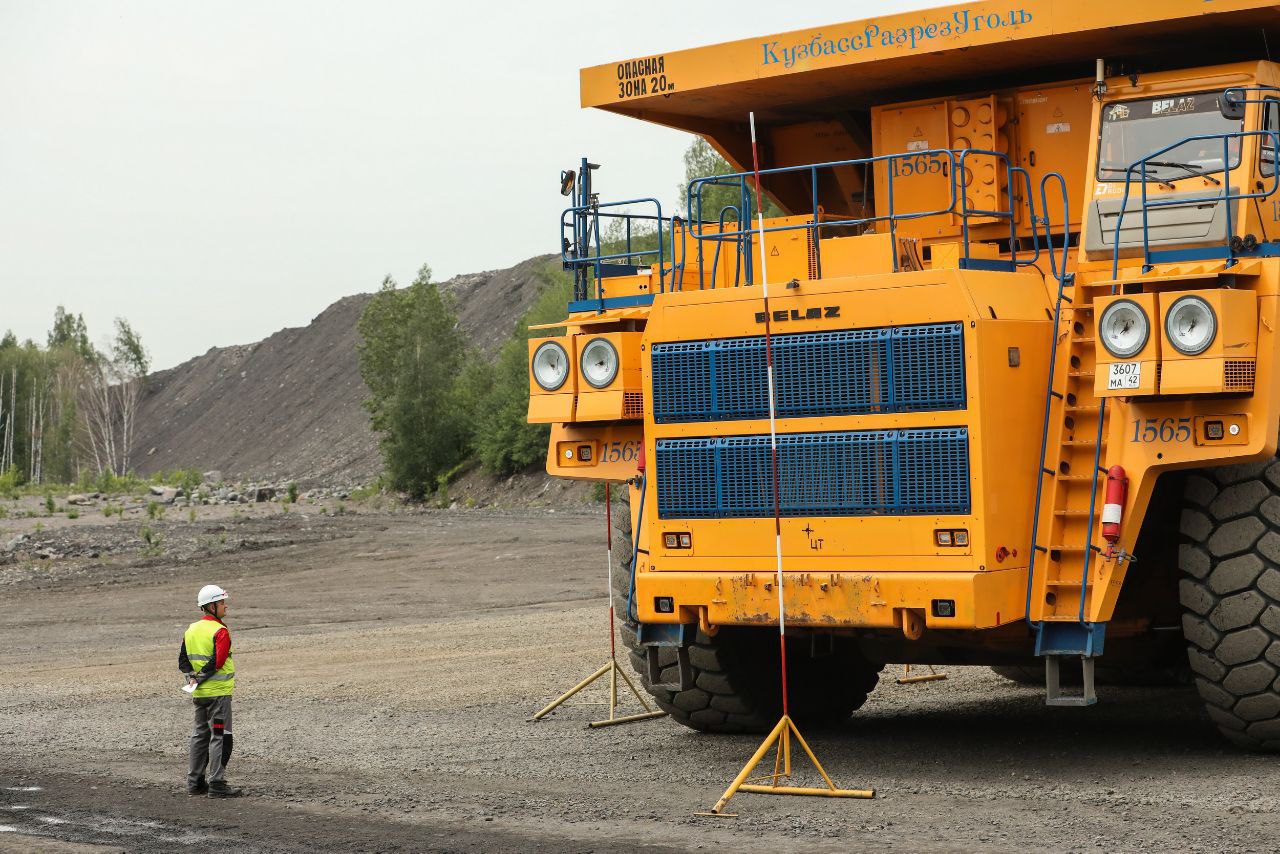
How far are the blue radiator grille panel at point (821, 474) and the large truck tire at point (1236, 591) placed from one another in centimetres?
130

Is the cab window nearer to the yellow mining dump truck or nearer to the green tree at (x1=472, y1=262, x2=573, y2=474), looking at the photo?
the yellow mining dump truck

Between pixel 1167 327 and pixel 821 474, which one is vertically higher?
pixel 1167 327

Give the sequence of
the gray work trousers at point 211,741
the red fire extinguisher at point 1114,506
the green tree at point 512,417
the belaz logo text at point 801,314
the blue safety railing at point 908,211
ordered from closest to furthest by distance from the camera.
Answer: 1. the red fire extinguisher at point 1114,506
2. the belaz logo text at point 801,314
3. the blue safety railing at point 908,211
4. the gray work trousers at point 211,741
5. the green tree at point 512,417

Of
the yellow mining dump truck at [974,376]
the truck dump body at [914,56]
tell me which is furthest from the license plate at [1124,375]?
the truck dump body at [914,56]

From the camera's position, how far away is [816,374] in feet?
32.7

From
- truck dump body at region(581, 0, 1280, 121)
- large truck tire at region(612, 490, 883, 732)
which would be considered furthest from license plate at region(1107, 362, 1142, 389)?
large truck tire at region(612, 490, 883, 732)

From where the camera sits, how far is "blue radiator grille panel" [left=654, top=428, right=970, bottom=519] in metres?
9.57

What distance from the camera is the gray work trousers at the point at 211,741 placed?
1051 centimetres

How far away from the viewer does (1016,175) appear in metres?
11.4

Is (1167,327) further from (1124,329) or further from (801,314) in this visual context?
(801,314)

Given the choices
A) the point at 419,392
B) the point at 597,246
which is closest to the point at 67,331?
the point at 419,392

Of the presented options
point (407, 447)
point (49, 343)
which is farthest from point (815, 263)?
point (49, 343)

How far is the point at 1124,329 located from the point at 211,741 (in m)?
5.82

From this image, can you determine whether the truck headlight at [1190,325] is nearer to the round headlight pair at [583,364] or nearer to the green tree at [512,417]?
the round headlight pair at [583,364]
